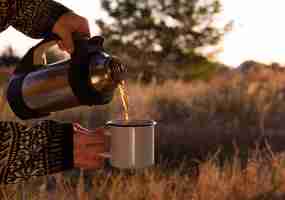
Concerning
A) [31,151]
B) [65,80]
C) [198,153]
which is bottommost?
[198,153]

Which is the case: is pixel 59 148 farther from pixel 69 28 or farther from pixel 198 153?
pixel 198 153

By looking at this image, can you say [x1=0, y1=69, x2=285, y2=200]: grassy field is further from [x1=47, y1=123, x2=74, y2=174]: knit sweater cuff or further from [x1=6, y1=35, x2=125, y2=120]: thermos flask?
[x1=47, y1=123, x2=74, y2=174]: knit sweater cuff

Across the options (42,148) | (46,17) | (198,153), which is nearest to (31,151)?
(42,148)

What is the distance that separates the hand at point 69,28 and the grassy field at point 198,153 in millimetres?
1276

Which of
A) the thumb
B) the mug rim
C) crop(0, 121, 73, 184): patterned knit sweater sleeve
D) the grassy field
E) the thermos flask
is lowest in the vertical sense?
the grassy field

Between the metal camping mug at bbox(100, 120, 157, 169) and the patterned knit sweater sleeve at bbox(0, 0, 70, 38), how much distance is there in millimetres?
375

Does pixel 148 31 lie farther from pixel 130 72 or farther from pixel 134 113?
pixel 134 113

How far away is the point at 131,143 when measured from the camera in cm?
125

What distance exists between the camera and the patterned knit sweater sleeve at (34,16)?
4.80 ft

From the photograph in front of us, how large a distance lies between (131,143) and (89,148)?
12cm

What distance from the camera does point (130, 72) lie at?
16125mm

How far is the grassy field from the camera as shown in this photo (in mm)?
2773

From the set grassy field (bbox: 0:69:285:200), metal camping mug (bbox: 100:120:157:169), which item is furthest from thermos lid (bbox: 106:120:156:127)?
grassy field (bbox: 0:69:285:200)

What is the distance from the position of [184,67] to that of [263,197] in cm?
1355
